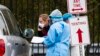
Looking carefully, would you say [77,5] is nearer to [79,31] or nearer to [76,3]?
[76,3]

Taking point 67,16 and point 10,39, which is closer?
point 10,39

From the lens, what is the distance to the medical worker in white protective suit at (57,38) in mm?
10164

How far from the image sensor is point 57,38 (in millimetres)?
10266

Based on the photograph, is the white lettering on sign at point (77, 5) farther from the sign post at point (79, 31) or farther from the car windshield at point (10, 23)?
the car windshield at point (10, 23)

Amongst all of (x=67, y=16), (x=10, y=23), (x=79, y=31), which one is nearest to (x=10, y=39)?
(x=79, y=31)

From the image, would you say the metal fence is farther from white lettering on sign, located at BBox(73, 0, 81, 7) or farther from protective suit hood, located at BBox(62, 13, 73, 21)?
white lettering on sign, located at BBox(73, 0, 81, 7)

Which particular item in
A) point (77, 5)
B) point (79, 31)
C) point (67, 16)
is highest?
point (77, 5)

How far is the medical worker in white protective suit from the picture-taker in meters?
10.2

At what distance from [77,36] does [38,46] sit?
4.26 meters

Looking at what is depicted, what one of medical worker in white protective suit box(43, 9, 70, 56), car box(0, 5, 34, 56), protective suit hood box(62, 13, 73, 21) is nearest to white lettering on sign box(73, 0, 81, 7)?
protective suit hood box(62, 13, 73, 21)

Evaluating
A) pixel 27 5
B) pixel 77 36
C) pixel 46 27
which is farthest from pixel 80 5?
pixel 27 5

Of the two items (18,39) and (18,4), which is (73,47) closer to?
(18,39)

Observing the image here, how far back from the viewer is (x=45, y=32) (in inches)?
472

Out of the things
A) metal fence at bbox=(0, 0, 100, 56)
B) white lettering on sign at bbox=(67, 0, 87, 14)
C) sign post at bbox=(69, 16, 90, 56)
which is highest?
white lettering on sign at bbox=(67, 0, 87, 14)
